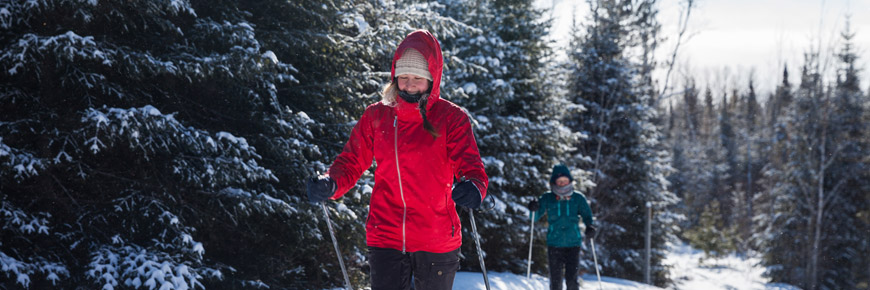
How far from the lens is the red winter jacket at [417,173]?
8.50 feet

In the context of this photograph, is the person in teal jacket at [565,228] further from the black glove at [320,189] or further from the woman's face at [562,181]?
the black glove at [320,189]

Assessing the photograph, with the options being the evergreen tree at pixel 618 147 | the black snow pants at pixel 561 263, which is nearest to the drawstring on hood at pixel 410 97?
the black snow pants at pixel 561 263

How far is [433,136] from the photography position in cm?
262

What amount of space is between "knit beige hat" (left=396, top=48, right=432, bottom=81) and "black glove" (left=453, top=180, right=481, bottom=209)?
2.13 feet

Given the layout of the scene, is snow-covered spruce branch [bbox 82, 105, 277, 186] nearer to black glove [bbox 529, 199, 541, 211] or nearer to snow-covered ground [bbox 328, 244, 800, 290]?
black glove [bbox 529, 199, 541, 211]

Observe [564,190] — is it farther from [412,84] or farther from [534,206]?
[412,84]

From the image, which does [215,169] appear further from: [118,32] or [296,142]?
[118,32]

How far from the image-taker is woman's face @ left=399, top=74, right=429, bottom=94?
108 inches

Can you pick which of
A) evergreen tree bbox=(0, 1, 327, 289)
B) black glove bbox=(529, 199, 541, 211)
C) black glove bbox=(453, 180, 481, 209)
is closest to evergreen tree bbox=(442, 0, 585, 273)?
black glove bbox=(529, 199, 541, 211)

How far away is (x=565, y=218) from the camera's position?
22.7 feet


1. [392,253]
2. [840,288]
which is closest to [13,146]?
[392,253]

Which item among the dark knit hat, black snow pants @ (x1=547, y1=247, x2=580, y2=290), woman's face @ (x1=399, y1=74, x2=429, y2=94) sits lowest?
black snow pants @ (x1=547, y1=247, x2=580, y2=290)

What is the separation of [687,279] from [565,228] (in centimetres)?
1998

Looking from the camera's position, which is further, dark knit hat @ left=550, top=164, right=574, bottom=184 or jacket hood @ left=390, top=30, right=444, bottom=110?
dark knit hat @ left=550, top=164, right=574, bottom=184
